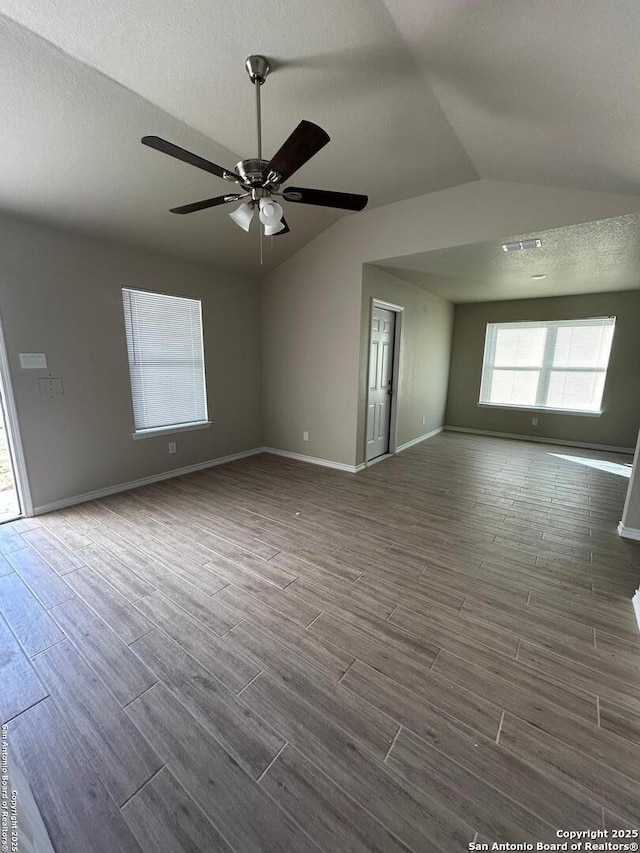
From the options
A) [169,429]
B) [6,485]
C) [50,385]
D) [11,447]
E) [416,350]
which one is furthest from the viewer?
[416,350]

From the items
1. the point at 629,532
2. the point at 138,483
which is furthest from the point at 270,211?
the point at 629,532

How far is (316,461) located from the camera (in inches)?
191

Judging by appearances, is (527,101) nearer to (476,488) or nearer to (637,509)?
(637,509)

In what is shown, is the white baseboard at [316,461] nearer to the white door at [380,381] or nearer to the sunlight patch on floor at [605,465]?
the white door at [380,381]

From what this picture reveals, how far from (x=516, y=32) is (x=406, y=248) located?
2.27 metres

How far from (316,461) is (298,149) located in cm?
374

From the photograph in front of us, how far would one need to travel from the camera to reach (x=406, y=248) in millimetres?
3633

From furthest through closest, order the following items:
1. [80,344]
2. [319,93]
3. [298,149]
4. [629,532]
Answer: [80,344], [629,532], [319,93], [298,149]

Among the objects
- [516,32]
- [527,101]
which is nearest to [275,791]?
[516,32]

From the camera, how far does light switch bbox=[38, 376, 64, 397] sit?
3.14m

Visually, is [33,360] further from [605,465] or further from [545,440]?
[545,440]

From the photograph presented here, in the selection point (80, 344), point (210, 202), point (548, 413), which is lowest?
point (548, 413)

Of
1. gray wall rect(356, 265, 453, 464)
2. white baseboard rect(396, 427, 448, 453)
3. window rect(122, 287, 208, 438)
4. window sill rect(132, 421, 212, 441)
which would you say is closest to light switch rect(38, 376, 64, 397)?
window rect(122, 287, 208, 438)

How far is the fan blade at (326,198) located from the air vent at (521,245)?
204cm
